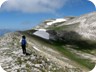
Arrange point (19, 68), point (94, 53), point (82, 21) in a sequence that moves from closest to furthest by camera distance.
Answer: point (19, 68), point (94, 53), point (82, 21)

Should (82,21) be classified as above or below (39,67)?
above

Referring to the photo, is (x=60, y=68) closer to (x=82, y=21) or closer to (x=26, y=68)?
(x=26, y=68)

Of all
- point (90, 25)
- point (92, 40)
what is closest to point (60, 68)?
point (92, 40)

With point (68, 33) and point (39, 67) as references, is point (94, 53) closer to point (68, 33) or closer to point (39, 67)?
point (68, 33)

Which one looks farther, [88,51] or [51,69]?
[88,51]

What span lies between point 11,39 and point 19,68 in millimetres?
17909

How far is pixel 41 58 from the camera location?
42906 millimetres

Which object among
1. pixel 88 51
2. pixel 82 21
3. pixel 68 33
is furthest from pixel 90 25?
pixel 88 51

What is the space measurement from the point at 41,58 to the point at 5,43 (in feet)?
39.9

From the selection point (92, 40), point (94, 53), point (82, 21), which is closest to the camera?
point (94, 53)

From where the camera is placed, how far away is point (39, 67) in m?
39.7

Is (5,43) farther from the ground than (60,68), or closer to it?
farther from the ground

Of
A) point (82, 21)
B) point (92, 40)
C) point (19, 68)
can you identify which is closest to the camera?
point (19, 68)

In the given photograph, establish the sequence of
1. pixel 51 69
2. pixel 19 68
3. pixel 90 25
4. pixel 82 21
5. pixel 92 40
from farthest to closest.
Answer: pixel 82 21 < pixel 90 25 < pixel 92 40 < pixel 51 69 < pixel 19 68
